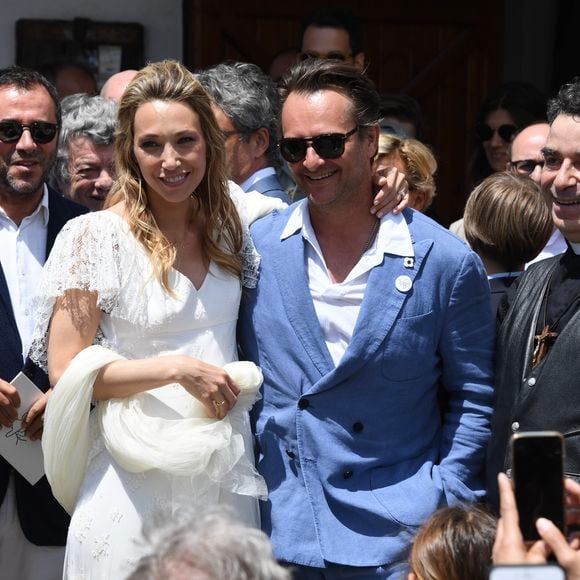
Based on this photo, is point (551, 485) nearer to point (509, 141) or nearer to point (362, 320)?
point (362, 320)

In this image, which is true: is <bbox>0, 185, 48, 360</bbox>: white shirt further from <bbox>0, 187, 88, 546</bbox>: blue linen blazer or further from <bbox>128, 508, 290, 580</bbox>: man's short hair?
<bbox>128, 508, 290, 580</bbox>: man's short hair

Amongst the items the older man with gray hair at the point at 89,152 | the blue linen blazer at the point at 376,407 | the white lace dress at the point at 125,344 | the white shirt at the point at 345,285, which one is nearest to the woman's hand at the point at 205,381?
the white lace dress at the point at 125,344

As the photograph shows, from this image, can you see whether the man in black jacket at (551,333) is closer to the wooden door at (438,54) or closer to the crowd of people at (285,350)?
the crowd of people at (285,350)

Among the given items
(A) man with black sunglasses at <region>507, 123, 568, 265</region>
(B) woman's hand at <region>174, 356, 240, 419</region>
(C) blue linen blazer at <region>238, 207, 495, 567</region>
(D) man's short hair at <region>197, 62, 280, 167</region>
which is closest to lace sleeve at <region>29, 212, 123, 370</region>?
(B) woman's hand at <region>174, 356, 240, 419</region>

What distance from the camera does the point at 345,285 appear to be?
157 inches

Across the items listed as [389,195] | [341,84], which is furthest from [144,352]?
→ [341,84]

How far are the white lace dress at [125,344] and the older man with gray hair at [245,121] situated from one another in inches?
50.4

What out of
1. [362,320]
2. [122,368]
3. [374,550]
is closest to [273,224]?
[362,320]

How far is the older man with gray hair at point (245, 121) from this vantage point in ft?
16.8

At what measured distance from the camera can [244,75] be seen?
520 centimetres

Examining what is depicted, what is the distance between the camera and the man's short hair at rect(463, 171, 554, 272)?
4461 millimetres

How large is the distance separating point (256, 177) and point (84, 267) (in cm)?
146

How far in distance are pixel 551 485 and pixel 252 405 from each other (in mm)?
1526

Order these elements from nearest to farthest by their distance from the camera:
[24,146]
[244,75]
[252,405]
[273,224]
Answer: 1. [252,405]
2. [273,224]
3. [24,146]
4. [244,75]
